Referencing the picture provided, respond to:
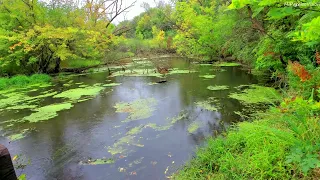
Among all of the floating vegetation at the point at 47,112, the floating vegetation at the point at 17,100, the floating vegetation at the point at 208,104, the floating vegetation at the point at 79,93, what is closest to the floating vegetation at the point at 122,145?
the floating vegetation at the point at 208,104

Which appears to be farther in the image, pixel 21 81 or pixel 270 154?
pixel 21 81

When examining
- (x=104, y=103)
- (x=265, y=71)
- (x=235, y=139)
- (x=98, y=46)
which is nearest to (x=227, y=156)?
(x=235, y=139)

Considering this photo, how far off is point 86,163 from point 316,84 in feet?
13.3

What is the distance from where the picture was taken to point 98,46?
14.2 m

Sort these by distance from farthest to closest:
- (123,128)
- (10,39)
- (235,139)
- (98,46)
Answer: (98,46)
(10,39)
(123,128)
(235,139)

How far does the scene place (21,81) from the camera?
10781 mm

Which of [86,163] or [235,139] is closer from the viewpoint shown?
[235,139]

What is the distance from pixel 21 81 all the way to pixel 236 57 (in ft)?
39.1

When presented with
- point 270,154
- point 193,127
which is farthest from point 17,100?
point 270,154

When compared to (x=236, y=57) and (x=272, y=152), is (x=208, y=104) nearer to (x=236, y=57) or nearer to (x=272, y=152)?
(x=272, y=152)

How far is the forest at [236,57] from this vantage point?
2373 mm

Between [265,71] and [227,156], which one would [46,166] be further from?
[265,71]

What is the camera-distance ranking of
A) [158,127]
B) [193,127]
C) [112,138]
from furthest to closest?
[158,127]
[193,127]
[112,138]

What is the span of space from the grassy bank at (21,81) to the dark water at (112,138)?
3.81 meters
